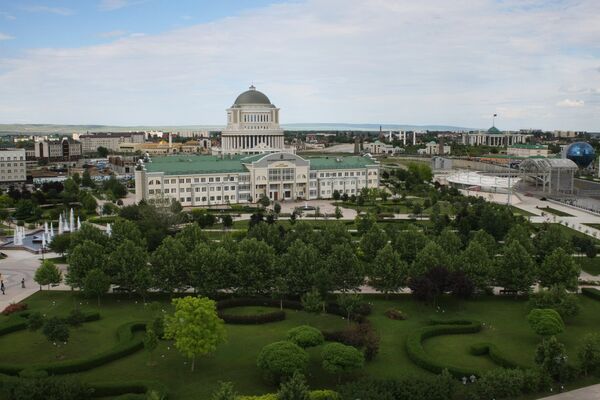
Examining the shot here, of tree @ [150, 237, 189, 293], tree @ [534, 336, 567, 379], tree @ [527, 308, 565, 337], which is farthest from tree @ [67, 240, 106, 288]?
tree @ [534, 336, 567, 379]

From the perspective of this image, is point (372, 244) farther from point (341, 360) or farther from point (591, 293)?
point (341, 360)

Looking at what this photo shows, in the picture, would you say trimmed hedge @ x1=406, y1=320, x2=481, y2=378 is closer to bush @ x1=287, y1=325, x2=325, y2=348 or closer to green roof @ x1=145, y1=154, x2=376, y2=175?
bush @ x1=287, y1=325, x2=325, y2=348

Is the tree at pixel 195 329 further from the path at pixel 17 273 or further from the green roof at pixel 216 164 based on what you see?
the green roof at pixel 216 164

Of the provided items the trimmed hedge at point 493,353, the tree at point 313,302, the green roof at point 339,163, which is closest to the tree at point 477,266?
the trimmed hedge at point 493,353

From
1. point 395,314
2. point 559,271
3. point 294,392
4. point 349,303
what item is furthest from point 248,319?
point 559,271

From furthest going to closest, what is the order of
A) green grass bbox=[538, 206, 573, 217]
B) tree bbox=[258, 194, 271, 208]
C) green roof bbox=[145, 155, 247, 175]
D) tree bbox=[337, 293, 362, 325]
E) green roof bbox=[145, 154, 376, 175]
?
green roof bbox=[145, 154, 376, 175], green roof bbox=[145, 155, 247, 175], tree bbox=[258, 194, 271, 208], green grass bbox=[538, 206, 573, 217], tree bbox=[337, 293, 362, 325]

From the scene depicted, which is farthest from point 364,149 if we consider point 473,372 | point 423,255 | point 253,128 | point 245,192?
point 473,372
